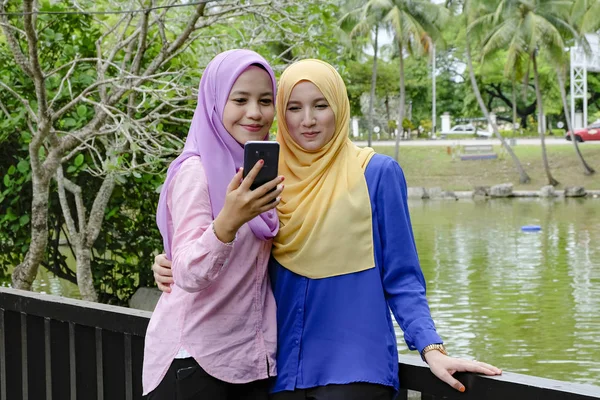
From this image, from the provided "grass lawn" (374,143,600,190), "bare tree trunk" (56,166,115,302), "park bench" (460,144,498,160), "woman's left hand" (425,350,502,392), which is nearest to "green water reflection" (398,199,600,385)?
"bare tree trunk" (56,166,115,302)

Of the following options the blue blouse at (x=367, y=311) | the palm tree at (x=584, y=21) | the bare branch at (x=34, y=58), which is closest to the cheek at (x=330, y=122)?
the blue blouse at (x=367, y=311)

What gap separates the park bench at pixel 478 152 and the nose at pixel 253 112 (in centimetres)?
3442

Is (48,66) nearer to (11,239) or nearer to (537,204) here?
(11,239)

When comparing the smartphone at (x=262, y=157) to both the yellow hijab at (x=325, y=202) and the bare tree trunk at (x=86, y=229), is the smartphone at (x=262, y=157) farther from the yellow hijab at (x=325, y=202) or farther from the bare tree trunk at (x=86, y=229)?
the bare tree trunk at (x=86, y=229)

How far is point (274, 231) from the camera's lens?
2.14 meters

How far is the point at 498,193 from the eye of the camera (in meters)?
30.3

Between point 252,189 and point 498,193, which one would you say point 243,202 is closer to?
point 252,189

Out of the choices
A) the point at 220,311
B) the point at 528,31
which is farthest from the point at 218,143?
the point at 528,31

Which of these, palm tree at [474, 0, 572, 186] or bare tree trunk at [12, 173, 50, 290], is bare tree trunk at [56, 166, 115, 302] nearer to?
bare tree trunk at [12, 173, 50, 290]

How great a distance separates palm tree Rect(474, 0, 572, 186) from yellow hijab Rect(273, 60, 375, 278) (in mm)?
30817

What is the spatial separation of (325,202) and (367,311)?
0.28m

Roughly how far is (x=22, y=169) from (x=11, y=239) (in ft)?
2.43

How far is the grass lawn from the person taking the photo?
32.7 m

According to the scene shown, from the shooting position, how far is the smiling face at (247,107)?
7.14ft
